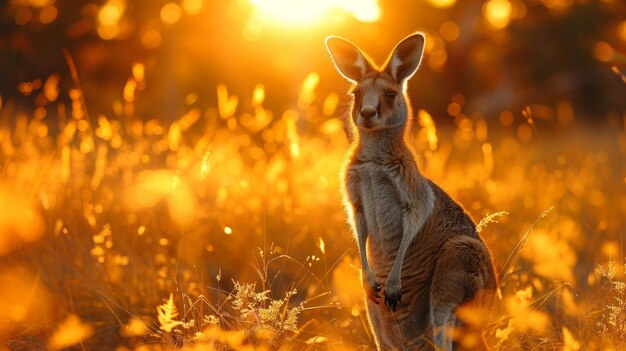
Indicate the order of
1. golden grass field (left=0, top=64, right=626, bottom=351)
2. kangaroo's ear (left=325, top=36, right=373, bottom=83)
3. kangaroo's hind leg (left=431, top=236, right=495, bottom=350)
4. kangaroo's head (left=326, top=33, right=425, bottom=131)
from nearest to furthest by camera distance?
kangaroo's hind leg (left=431, top=236, right=495, bottom=350) → golden grass field (left=0, top=64, right=626, bottom=351) → kangaroo's head (left=326, top=33, right=425, bottom=131) → kangaroo's ear (left=325, top=36, right=373, bottom=83)

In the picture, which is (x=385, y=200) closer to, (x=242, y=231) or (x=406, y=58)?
(x=406, y=58)

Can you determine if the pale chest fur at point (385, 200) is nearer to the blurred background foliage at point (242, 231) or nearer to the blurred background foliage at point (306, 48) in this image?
the blurred background foliage at point (242, 231)

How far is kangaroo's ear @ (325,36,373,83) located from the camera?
409 cm

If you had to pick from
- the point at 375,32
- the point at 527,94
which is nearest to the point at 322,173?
the point at 375,32

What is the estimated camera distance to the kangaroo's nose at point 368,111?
383 centimetres

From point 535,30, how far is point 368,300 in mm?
23088

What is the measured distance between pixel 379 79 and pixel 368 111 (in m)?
0.24

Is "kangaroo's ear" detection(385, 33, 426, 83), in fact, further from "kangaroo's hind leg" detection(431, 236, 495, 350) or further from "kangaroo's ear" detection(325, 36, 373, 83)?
"kangaroo's hind leg" detection(431, 236, 495, 350)

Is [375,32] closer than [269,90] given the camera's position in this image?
Yes

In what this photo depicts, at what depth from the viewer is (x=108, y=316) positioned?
4.59 m

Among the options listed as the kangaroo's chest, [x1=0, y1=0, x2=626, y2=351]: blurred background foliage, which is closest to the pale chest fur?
the kangaroo's chest

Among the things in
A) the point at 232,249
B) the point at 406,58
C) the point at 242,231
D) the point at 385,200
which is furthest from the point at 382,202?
the point at 242,231

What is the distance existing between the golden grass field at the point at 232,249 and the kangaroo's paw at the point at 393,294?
0.31m

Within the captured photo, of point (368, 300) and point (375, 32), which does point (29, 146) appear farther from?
point (375, 32)
